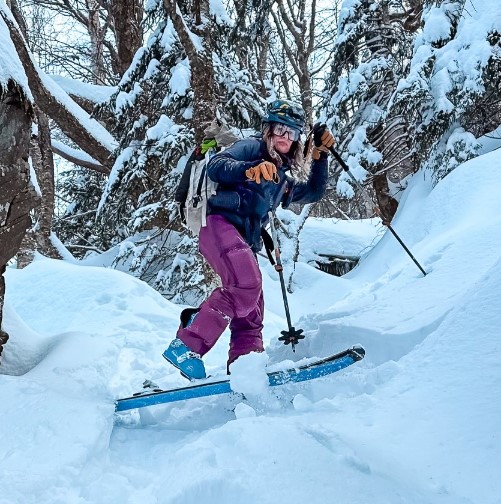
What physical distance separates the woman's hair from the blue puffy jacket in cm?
3

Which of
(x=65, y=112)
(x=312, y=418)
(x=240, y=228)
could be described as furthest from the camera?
(x=65, y=112)

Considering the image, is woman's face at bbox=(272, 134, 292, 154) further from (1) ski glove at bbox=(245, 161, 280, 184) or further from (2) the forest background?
(2) the forest background

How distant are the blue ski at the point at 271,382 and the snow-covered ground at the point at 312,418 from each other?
0.07 meters

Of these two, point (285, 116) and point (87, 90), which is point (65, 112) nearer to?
point (87, 90)

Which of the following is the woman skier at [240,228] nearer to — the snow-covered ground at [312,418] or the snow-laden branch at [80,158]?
the snow-covered ground at [312,418]

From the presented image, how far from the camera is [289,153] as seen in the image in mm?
3816

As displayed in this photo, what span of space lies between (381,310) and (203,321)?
1.31m

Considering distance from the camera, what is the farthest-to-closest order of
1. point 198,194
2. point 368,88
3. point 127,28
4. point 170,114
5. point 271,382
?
point 127,28, point 368,88, point 170,114, point 198,194, point 271,382

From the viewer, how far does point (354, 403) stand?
2516mm

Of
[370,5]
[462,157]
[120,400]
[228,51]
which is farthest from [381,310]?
[370,5]

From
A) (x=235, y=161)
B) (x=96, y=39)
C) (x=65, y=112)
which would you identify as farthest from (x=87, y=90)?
(x=235, y=161)

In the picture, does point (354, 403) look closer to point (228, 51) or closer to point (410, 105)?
point (410, 105)

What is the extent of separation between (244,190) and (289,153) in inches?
18.3

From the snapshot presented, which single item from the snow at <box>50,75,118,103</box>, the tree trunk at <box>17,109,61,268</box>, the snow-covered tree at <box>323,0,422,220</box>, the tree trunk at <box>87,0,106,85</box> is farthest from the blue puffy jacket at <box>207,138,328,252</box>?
the tree trunk at <box>87,0,106,85</box>
